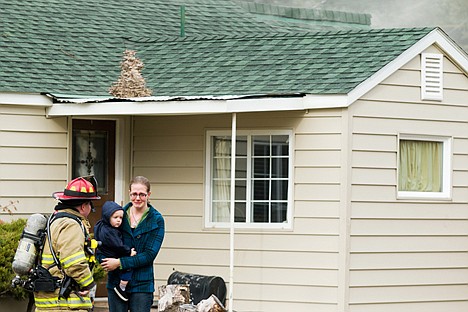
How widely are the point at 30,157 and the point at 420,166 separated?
4976 millimetres

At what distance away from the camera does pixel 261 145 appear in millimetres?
14680

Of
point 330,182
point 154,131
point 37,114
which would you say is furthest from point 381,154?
point 37,114

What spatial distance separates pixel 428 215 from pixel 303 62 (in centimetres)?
254

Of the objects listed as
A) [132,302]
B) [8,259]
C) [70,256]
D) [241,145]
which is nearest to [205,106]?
[241,145]

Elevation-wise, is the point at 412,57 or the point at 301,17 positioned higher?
the point at 301,17

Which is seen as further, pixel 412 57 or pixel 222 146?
pixel 222 146

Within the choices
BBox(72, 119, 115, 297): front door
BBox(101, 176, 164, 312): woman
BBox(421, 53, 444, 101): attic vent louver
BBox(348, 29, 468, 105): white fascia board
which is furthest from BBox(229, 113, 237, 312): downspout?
BBox(101, 176, 164, 312): woman

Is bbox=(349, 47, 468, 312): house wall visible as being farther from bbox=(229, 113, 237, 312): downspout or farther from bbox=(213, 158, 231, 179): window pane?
bbox=(213, 158, 231, 179): window pane

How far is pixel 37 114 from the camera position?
1471cm

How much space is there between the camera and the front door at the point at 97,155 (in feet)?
50.5

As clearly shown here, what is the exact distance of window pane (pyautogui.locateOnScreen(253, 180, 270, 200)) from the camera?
48.2ft

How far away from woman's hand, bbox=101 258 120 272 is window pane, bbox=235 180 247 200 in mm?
4631

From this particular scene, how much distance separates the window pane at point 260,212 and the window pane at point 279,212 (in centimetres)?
8

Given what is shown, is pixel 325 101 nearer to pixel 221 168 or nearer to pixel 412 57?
pixel 412 57
